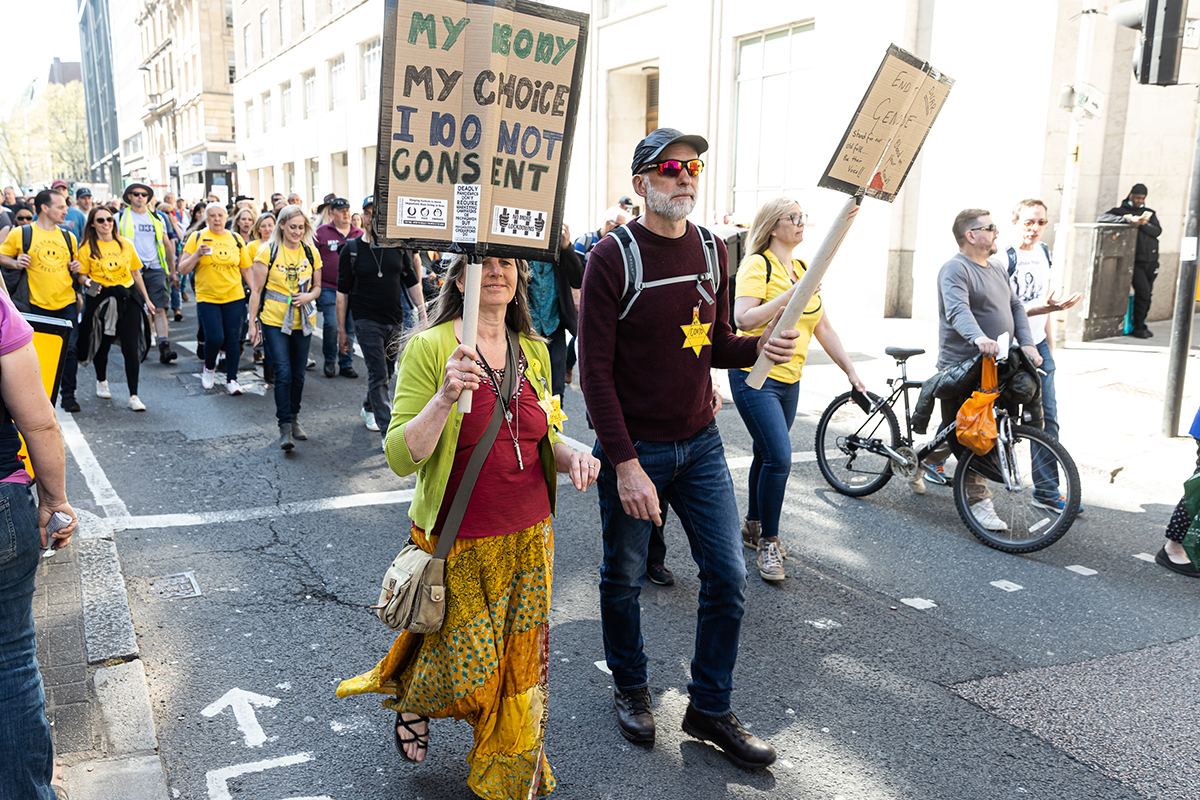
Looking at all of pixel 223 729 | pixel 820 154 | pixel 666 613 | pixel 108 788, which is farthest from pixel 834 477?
pixel 820 154

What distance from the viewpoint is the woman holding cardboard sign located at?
2906 millimetres

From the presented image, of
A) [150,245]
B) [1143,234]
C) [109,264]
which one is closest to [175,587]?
[109,264]

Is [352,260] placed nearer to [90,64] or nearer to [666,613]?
[666,613]

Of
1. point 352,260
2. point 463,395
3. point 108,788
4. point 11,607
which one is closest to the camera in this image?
point 11,607

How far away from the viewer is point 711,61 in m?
18.3

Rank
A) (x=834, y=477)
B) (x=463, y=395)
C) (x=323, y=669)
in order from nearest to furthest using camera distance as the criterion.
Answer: (x=463, y=395) → (x=323, y=669) → (x=834, y=477)

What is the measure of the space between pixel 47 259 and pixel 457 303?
25.3 ft

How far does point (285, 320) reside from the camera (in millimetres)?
8195

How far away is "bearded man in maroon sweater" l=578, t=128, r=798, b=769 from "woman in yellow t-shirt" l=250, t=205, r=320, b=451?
5099 mm

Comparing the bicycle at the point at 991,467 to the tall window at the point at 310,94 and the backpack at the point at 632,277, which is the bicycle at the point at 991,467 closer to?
the backpack at the point at 632,277

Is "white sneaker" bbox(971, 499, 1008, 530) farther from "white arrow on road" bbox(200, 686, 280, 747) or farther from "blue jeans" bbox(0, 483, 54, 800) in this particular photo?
"blue jeans" bbox(0, 483, 54, 800)

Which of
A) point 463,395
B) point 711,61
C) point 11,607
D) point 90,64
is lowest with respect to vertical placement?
point 11,607

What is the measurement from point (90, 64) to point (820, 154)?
419 feet

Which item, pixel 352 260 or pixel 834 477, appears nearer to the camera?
pixel 834 477
